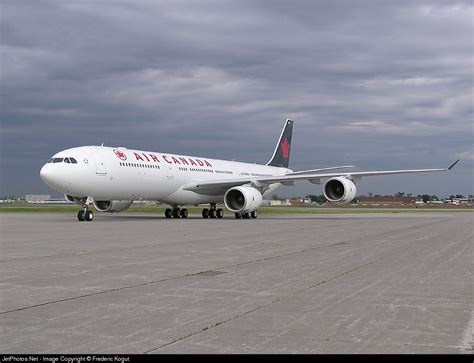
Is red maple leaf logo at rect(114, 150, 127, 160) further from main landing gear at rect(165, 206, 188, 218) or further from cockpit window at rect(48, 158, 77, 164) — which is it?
main landing gear at rect(165, 206, 188, 218)

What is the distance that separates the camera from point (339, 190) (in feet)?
104

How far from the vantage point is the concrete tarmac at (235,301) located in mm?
4773

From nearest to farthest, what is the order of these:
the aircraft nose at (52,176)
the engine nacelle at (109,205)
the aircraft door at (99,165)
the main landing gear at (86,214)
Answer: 1. the aircraft nose at (52,176)
2. the aircraft door at (99,165)
3. the main landing gear at (86,214)
4. the engine nacelle at (109,205)

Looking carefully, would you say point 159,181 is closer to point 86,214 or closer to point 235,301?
point 86,214

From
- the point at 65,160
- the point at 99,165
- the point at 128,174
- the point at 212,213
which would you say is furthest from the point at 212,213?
the point at 65,160

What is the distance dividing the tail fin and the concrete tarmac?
35.4 m

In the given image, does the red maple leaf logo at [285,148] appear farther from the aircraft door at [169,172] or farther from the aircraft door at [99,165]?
the aircraft door at [99,165]

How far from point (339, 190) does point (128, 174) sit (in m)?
11.9

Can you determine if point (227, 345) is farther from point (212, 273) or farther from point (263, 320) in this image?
point (212, 273)

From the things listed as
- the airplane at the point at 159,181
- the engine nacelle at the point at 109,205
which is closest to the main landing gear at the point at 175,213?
the airplane at the point at 159,181

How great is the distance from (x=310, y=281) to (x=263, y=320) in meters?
2.79

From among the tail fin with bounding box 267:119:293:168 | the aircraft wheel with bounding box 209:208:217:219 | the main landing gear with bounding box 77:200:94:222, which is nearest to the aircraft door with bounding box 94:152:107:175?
the main landing gear with bounding box 77:200:94:222

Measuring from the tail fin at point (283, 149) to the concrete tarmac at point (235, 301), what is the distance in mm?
35356

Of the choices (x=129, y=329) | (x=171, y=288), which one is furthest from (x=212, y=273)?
(x=129, y=329)
